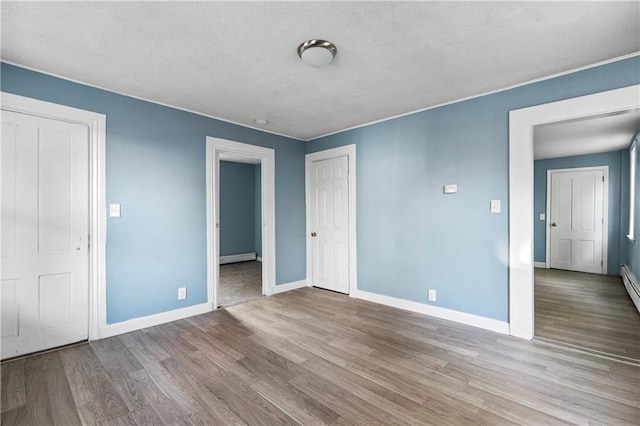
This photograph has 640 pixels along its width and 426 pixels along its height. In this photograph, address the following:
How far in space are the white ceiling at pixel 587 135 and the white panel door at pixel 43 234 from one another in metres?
5.00

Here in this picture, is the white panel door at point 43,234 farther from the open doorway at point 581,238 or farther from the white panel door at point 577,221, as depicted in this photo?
the white panel door at point 577,221

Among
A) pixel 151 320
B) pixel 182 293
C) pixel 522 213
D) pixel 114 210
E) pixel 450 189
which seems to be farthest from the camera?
pixel 182 293

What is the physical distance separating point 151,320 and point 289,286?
198 centimetres

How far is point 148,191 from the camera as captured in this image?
3129mm

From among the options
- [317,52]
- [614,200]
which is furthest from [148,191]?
[614,200]

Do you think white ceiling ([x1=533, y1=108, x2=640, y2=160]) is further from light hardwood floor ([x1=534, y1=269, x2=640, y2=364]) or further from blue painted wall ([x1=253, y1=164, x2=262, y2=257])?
blue painted wall ([x1=253, y1=164, x2=262, y2=257])

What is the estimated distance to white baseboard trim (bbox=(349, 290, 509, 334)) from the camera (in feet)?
9.61

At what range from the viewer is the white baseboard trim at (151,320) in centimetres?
286

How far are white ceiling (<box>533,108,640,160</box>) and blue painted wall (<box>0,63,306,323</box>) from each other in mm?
4207

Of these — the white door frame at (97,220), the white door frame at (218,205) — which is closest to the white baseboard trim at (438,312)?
the white door frame at (218,205)

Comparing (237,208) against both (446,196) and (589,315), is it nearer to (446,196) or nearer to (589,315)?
(446,196)

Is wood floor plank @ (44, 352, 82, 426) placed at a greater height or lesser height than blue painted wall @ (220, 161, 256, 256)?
lesser

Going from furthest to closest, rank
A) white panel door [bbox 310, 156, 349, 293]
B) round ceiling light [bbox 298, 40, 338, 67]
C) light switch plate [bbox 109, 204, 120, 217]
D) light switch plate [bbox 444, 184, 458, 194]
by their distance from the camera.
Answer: white panel door [bbox 310, 156, 349, 293]
light switch plate [bbox 444, 184, 458, 194]
light switch plate [bbox 109, 204, 120, 217]
round ceiling light [bbox 298, 40, 338, 67]

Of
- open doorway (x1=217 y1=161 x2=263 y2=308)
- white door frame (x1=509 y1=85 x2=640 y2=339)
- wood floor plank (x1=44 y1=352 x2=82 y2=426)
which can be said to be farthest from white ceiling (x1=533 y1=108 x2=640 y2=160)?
open doorway (x1=217 y1=161 x2=263 y2=308)
